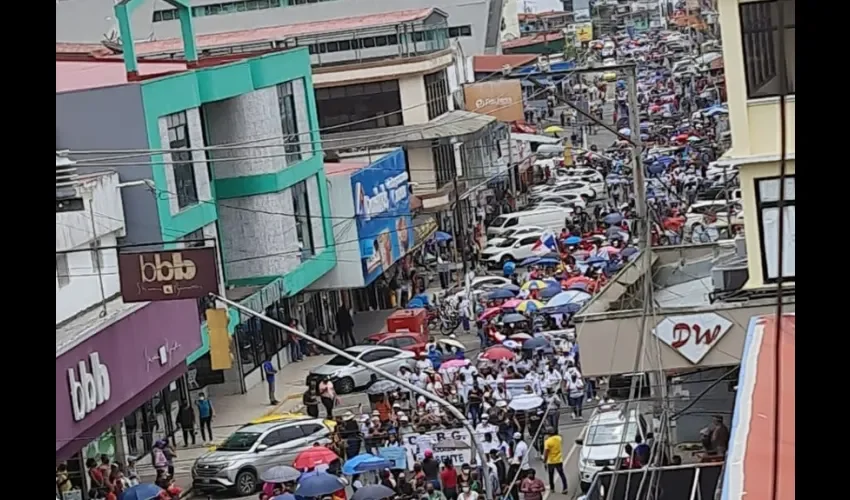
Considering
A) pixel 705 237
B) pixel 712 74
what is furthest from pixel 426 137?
pixel 705 237

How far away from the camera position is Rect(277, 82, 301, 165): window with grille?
28.0 feet

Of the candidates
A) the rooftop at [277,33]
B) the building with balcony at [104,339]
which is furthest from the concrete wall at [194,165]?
the rooftop at [277,33]

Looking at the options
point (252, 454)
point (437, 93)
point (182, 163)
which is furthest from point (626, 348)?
point (437, 93)

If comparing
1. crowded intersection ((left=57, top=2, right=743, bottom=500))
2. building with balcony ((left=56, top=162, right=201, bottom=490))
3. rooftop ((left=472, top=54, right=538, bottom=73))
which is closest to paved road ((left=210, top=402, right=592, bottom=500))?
crowded intersection ((left=57, top=2, right=743, bottom=500))

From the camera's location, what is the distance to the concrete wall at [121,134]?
657cm

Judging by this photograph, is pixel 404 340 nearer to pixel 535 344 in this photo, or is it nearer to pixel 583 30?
pixel 535 344

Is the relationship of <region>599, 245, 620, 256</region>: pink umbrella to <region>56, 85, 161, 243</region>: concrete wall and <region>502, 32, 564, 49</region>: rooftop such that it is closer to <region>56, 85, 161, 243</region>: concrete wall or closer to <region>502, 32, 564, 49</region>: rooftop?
<region>56, 85, 161, 243</region>: concrete wall

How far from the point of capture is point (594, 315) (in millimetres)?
4352

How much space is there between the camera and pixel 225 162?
8.16 m

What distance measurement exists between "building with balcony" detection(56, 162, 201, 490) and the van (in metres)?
4.35

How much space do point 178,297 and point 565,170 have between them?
8.04 m
